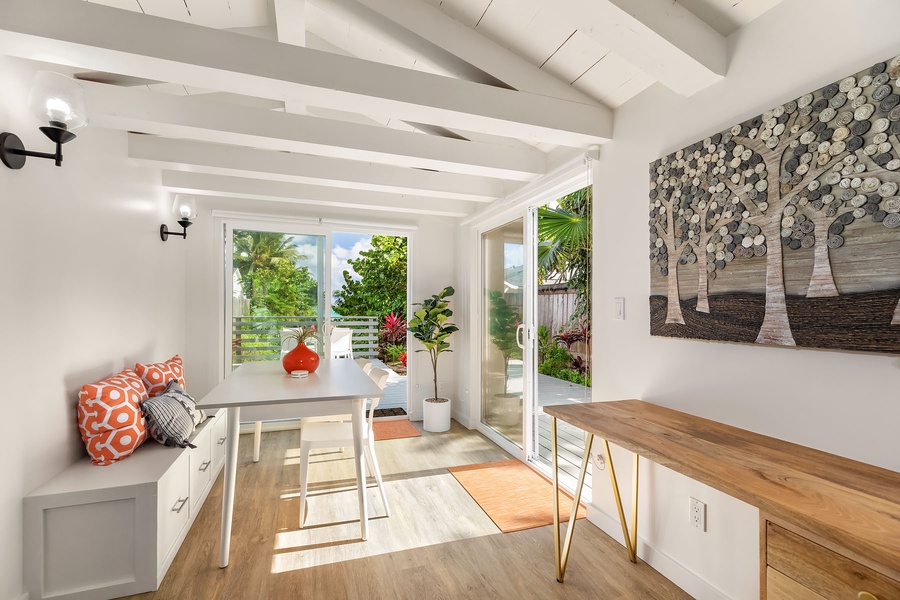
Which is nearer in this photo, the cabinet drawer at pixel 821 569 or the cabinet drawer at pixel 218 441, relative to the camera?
the cabinet drawer at pixel 821 569

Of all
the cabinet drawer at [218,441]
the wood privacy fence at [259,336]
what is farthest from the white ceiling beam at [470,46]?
the wood privacy fence at [259,336]

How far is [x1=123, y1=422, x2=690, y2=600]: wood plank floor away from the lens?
1952mm

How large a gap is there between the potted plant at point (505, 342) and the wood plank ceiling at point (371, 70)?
4.13ft

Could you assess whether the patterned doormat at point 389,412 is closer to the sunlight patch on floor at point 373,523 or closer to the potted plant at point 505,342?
the potted plant at point 505,342

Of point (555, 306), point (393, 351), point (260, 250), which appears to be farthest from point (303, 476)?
point (555, 306)

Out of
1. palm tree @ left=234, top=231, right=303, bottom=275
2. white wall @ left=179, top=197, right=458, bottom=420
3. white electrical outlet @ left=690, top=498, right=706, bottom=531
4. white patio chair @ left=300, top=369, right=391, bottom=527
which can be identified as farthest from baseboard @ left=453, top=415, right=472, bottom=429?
white electrical outlet @ left=690, top=498, right=706, bottom=531

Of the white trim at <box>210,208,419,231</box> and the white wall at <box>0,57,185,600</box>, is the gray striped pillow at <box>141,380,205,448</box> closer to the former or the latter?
the white wall at <box>0,57,185,600</box>

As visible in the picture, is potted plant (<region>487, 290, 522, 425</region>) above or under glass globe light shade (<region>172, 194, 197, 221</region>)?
under

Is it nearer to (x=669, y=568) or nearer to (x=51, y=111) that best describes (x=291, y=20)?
(x=51, y=111)

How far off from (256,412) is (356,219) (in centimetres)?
269

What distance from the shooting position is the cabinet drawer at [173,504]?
6.54ft

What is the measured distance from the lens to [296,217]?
4.32 m

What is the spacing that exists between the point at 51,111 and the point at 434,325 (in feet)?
10.7

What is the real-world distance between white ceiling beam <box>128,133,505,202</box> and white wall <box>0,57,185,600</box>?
219 mm
